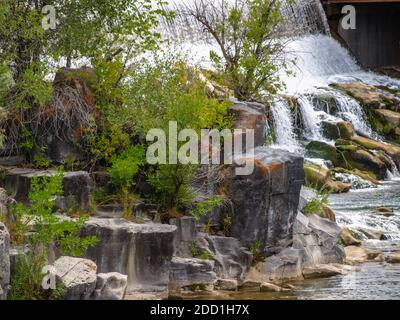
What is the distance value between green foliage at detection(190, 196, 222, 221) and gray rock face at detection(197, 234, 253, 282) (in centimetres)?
33

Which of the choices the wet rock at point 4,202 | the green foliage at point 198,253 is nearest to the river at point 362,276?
the green foliage at point 198,253

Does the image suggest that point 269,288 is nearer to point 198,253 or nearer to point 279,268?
point 279,268

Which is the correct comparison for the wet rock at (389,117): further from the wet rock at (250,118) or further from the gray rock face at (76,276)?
the gray rock face at (76,276)

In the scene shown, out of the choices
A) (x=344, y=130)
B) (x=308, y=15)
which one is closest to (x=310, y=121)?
(x=344, y=130)

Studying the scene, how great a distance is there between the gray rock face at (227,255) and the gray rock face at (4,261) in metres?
4.05

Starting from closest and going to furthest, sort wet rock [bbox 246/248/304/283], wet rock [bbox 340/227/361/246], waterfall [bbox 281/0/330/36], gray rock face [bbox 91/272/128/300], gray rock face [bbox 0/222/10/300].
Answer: gray rock face [bbox 0/222/10/300] → gray rock face [bbox 91/272/128/300] → wet rock [bbox 246/248/304/283] → wet rock [bbox 340/227/361/246] → waterfall [bbox 281/0/330/36]

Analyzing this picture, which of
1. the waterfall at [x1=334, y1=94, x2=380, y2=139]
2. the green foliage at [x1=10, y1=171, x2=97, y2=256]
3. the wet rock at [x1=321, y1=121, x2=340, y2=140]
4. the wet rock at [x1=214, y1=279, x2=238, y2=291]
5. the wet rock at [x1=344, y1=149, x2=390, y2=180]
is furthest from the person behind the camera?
the waterfall at [x1=334, y1=94, x2=380, y2=139]

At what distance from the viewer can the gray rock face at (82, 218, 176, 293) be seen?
12.9 meters

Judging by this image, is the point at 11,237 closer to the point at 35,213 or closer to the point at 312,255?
the point at 35,213

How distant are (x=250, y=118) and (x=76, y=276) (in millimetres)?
5526

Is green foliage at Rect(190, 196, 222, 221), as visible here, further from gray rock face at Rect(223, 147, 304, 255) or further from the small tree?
the small tree

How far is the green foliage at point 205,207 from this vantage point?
14.5 metres

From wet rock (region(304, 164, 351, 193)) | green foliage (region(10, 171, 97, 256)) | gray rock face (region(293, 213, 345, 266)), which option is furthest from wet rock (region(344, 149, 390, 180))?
green foliage (region(10, 171, 97, 256))
